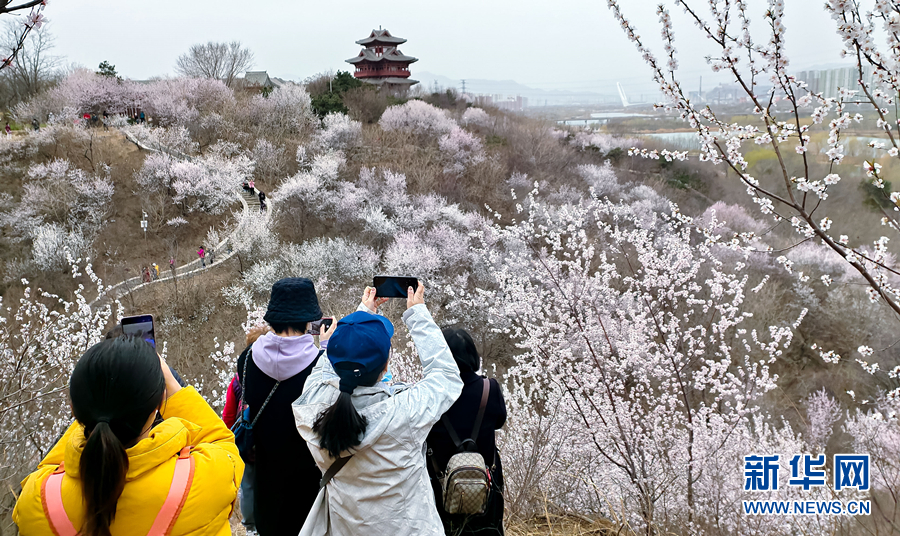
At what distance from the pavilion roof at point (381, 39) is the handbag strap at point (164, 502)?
1276 inches

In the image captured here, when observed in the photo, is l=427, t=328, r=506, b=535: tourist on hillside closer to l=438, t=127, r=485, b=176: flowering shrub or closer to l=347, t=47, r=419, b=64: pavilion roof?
l=438, t=127, r=485, b=176: flowering shrub

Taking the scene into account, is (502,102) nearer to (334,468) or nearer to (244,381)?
(244,381)

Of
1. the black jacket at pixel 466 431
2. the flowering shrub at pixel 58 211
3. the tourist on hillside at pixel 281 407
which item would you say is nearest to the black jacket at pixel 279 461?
the tourist on hillside at pixel 281 407

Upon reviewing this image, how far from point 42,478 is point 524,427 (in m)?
6.06

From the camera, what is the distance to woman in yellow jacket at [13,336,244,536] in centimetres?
115

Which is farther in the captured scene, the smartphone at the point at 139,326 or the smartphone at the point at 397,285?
the smartphone at the point at 397,285

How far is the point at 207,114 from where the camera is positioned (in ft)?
75.8

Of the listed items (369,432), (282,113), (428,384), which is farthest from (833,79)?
(282,113)

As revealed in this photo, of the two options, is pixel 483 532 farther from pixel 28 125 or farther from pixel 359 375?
pixel 28 125

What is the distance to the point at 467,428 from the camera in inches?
76.2

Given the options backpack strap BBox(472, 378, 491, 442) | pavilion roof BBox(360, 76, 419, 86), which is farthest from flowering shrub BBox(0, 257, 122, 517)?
pavilion roof BBox(360, 76, 419, 86)

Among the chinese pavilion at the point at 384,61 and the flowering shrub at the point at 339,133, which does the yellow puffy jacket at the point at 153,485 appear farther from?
the chinese pavilion at the point at 384,61

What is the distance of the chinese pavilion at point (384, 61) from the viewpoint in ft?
99.8

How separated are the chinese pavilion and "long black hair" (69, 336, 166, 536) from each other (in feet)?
102
